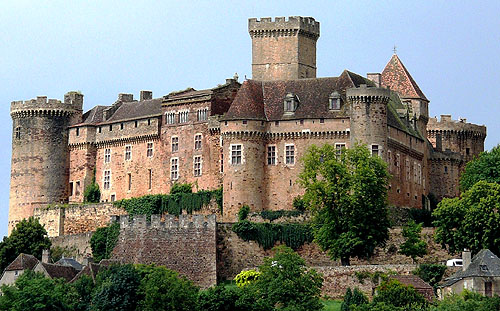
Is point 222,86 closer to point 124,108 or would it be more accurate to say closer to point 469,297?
point 124,108

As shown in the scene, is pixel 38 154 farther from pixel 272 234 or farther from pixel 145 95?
pixel 272 234

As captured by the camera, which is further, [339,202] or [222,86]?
[222,86]

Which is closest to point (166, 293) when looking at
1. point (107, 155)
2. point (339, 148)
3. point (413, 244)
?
point (413, 244)

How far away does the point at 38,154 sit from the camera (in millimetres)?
112688

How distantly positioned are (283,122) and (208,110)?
6433 millimetres

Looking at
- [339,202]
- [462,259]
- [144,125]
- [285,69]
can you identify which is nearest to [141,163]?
[144,125]

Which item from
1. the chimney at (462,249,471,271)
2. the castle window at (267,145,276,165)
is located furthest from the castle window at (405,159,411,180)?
the chimney at (462,249,471,271)

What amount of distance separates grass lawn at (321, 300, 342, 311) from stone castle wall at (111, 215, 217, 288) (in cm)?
857

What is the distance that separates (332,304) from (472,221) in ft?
32.3

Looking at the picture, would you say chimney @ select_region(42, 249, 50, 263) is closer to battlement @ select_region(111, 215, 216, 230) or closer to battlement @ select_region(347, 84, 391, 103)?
battlement @ select_region(111, 215, 216, 230)

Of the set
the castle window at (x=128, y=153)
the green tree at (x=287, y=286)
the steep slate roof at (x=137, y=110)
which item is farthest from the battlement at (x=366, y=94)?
the castle window at (x=128, y=153)

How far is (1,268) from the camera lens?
329ft

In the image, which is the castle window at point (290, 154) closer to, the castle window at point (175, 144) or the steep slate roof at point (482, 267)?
the castle window at point (175, 144)

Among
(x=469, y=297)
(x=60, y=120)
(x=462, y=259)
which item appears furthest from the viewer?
(x=60, y=120)
